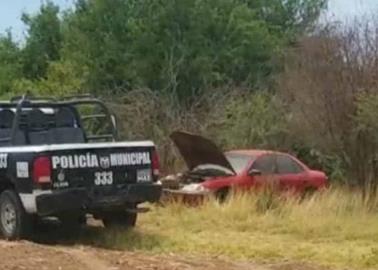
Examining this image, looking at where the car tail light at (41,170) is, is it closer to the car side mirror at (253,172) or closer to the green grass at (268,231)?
Result: the green grass at (268,231)

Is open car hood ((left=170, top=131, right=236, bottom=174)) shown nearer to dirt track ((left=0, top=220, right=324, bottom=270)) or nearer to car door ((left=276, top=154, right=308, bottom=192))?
car door ((left=276, top=154, right=308, bottom=192))

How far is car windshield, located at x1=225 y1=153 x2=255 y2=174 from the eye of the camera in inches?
711

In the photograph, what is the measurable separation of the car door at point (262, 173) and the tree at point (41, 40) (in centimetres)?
2252

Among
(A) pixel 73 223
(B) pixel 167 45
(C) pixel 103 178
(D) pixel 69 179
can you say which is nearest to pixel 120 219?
(A) pixel 73 223

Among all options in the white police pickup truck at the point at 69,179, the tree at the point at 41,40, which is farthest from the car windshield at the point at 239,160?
the tree at the point at 41,40

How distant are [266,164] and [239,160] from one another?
0.53 m

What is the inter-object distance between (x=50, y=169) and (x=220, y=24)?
68.3 ft

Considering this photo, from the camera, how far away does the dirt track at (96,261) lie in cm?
1100

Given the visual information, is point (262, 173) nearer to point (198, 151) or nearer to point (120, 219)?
point (198, 151)

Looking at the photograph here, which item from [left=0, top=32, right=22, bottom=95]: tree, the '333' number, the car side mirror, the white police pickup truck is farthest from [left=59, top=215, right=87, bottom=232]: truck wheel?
[left=0, top=32, right=22, bottom=95]: tree

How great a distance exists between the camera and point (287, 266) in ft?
36.3

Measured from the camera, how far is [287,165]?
19.1 metres

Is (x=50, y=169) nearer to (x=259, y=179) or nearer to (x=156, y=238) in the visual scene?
(x=156, y=238)

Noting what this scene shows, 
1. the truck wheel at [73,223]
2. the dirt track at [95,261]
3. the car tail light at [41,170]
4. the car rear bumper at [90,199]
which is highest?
the car tail light at [41,170]
